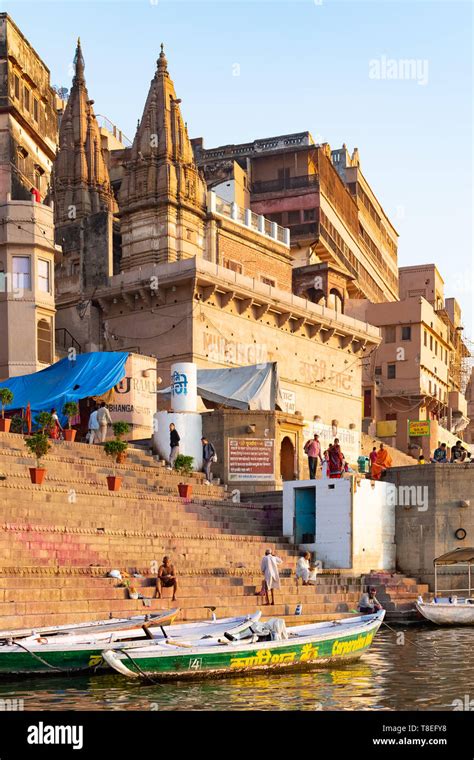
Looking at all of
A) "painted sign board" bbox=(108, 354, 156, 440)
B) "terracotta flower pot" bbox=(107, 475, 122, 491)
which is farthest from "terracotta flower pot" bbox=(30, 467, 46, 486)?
"painted sign board" bbox=(108, 354, 156, 440)

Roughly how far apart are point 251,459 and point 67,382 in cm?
603

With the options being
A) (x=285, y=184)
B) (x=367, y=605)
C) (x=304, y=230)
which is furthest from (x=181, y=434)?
(x=285, y=184)

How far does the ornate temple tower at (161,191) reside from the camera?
4303 centimetres

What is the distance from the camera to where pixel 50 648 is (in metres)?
15.7

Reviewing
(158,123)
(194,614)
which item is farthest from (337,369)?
(194,614)

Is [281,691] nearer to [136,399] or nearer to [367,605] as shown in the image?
[367,605]

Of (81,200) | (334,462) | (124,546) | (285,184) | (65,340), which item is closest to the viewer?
(124,546)

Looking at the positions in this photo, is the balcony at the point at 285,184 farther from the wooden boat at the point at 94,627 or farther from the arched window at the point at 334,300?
the wooden boat at the point at 94,627

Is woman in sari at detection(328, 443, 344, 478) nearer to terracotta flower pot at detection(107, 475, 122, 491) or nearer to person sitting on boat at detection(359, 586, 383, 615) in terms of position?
person sitting on boat at detection(359, 586, 383, 615)

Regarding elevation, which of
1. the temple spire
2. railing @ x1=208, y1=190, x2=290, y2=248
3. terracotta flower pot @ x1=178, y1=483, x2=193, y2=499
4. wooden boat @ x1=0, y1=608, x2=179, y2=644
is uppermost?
the temple spire

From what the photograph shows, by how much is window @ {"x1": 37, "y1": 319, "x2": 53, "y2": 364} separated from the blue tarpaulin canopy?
7.03 feet

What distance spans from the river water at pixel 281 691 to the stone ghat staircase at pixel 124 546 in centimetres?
196

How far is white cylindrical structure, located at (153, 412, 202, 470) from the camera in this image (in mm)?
31125

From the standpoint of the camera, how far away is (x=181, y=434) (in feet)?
103
